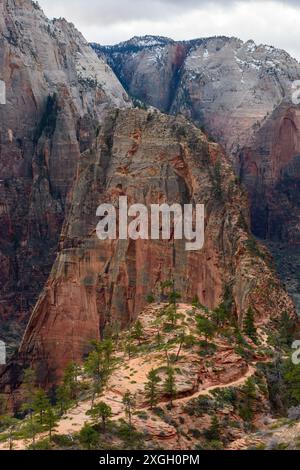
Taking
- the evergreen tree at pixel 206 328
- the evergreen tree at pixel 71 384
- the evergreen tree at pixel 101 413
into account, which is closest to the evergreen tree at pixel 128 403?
the evergreen tree at pixel 101 413

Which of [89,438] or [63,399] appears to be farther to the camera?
[63,399]

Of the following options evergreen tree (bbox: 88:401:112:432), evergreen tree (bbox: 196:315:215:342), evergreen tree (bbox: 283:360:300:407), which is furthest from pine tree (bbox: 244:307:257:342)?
evergreen tree (bbox: 88:401:112:432)

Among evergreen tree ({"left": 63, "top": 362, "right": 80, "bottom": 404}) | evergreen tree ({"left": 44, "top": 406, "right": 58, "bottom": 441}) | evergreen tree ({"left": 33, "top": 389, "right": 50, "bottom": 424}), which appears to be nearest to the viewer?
evergreen tree ({"left": 44, "top": 406, "right": 58, "bottom": 441})

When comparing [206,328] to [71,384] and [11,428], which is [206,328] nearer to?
[71,384]

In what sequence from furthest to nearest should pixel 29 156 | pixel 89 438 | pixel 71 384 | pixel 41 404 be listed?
pixel 29 156 < pixel 71 384 < pixel 41 404 < pixel 89 438

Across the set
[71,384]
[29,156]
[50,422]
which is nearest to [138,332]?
[71,384]

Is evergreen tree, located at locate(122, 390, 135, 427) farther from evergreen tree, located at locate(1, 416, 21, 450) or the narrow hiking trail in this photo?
evergreen tree, located at locate(1, 416, 21, 450)

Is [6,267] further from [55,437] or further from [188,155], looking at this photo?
[55,437]
